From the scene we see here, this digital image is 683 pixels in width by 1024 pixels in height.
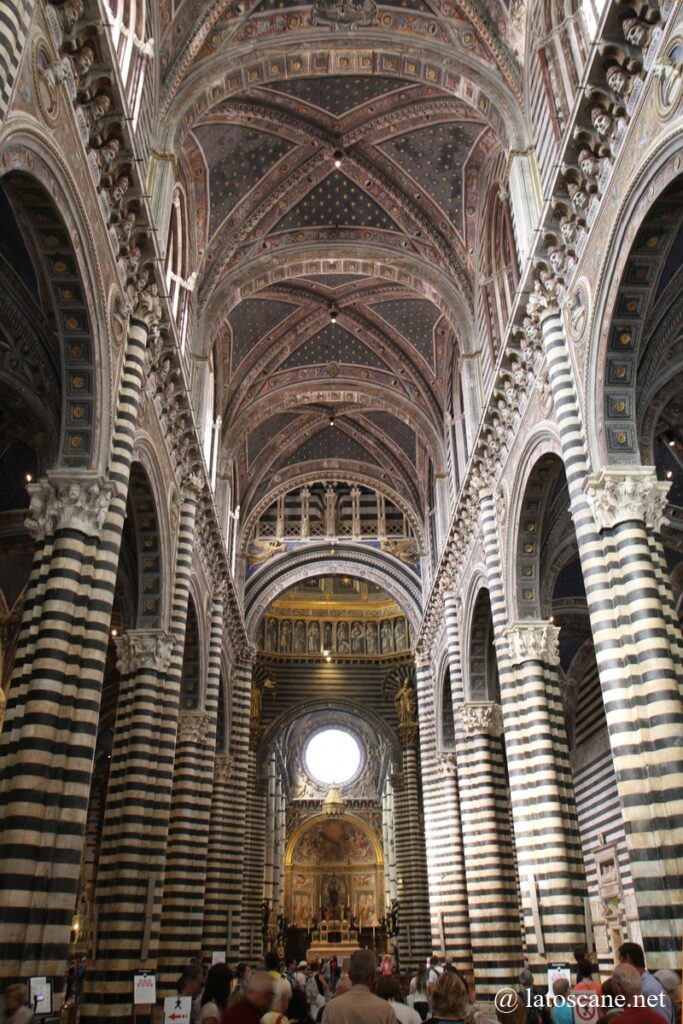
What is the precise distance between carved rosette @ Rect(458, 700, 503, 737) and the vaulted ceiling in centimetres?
878

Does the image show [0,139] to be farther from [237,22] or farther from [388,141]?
[388,141]

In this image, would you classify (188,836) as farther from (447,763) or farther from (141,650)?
(447,763)

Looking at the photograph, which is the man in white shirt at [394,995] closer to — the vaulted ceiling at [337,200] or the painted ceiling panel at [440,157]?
the vaulted ceiling at [337,200]

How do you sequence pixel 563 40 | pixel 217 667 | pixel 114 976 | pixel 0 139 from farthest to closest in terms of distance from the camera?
pixel 217 667, pixel 563 40, pixel 114 976, pixel 0 139

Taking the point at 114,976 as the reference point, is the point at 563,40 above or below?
above

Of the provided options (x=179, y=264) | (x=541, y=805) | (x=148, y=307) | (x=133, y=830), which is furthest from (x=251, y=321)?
(x=541, y=805)

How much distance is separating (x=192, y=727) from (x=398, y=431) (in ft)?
50.3

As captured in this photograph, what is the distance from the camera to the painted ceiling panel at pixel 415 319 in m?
25.3

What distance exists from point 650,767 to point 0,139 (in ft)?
32.3

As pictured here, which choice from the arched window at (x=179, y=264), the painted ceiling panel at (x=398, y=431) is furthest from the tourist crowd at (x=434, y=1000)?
the painted ceiling panel at (x=398, y=431)

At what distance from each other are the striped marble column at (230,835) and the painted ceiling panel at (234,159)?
1600cm

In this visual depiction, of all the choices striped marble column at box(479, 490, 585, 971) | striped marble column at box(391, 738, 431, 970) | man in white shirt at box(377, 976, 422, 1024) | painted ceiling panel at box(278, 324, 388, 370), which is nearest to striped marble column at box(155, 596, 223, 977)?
striped marble column at box(479, 490, 585, 971)

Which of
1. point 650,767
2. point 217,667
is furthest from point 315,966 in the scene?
point 650,767

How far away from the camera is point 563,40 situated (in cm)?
1392
